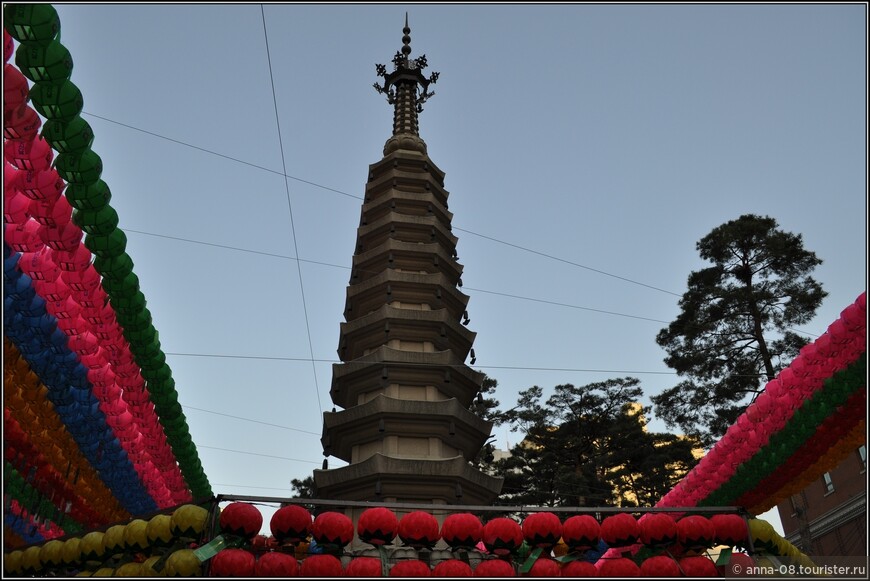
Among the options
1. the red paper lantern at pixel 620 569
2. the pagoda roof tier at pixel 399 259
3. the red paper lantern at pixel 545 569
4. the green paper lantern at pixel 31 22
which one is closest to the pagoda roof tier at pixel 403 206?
the pagoda roof tier at pixel 399 259

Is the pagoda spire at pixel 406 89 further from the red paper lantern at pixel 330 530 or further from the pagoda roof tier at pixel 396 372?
the red paper lantern at pixel 330 530

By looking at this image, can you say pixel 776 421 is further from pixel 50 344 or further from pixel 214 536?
pixel 50 344

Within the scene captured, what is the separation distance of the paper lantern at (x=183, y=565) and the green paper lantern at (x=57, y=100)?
5.49m

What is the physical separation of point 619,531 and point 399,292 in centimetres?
1399

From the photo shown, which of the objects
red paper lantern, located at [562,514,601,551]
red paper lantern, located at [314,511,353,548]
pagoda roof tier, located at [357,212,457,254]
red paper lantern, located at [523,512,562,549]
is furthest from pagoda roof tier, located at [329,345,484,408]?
red paper lantern, located at [562,514,601,551]

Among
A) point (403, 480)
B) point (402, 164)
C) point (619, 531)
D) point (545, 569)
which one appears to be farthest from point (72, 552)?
point (402, 164)

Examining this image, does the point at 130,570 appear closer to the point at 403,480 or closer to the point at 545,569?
the point at 545,569

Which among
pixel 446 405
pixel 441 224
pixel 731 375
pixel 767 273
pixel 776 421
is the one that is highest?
pixel 441 224

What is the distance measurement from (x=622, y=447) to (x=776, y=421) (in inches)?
997

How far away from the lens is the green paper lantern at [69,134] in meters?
7.54

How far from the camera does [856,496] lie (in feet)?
86.6

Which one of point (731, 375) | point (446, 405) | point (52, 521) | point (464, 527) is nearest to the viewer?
point (464, 527)

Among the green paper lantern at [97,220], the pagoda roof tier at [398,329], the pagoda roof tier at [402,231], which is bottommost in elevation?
the green paper lantern at [97,220]

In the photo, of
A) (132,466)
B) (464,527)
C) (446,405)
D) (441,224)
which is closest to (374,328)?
(446,405)
